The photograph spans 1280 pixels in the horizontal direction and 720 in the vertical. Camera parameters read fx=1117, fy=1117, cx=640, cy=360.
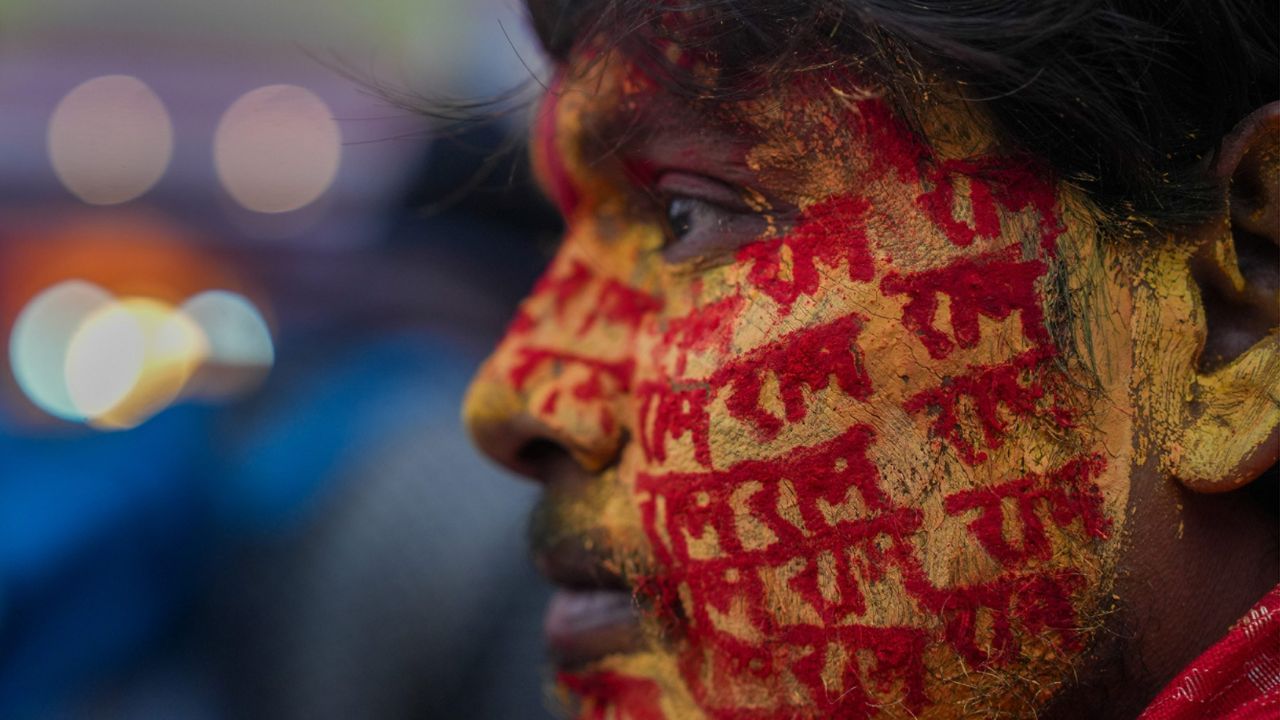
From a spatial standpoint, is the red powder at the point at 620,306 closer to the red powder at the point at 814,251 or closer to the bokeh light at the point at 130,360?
the red powder at the point at 814,251

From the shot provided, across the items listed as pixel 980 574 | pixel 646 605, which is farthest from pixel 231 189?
pixel 980 574

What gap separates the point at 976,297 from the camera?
1063 mm

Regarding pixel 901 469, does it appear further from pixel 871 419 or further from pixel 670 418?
pixel 670 418

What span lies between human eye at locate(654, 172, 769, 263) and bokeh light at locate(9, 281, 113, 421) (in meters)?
2.65

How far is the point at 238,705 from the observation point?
2914mm

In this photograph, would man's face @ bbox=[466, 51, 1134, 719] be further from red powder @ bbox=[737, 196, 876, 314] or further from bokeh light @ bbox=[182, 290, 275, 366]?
bokeh light @ bbox=[182, 290, 275, 366]

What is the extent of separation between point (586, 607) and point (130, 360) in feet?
10.7

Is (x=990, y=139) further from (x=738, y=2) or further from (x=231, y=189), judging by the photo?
(x=231, y=189)

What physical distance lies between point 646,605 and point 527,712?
1.53 m

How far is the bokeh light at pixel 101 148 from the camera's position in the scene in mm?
4559

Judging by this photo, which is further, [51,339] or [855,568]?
[51,339]

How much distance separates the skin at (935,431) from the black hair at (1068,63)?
29 millimetres

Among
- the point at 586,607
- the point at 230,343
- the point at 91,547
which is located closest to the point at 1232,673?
the point at 586,607

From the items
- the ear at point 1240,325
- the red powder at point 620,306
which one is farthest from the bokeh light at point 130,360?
the ear at point 1240,325
